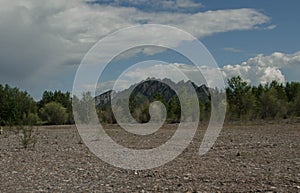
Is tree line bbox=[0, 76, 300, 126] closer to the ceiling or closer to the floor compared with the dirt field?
closer to the ceiling

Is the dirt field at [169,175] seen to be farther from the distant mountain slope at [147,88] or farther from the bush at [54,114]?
the bush at [54,114]

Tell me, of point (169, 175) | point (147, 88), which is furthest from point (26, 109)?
point (169, 175)

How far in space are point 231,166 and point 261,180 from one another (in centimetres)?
277

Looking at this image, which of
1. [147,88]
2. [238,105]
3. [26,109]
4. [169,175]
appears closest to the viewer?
[169,175]

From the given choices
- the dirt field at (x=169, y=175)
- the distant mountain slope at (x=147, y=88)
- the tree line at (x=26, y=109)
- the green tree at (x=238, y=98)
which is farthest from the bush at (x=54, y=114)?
the dirt field at (x=169, y=175)

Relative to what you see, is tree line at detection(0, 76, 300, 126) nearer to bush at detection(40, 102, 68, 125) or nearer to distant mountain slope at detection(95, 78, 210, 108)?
bush at detection(40, 102, 68, 125)

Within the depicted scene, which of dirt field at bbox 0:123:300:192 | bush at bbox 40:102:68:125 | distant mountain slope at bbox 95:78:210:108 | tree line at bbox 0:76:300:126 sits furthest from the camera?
bush at bbox 40:102:68:125

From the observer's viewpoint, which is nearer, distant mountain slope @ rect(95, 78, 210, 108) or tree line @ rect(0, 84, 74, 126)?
distant mountain slope @ rect(95, 78, 210, 108)

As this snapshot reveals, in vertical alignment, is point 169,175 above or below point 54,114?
below

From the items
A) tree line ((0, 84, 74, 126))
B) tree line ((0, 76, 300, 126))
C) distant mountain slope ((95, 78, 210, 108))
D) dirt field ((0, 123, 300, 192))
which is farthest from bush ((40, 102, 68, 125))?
dirt field ((0, 123, 300, 192))

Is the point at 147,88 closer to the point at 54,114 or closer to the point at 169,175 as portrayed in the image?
the point at 169,175

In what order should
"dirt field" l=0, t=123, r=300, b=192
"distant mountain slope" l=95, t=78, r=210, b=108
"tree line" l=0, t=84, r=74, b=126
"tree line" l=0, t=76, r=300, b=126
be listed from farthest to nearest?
1. "tree line" l=0, t=84, r=74, b=126
2. "tree line" l=0, t=76, r=300, b=126
3. "distant mountain slope" l=95, t=78, r=210, b=108
4. "dirt field" l=0, t=123, r=300, b=192

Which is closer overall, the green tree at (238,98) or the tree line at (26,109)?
the green tree at (238,98)

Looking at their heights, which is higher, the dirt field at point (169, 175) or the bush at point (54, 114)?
the bush at point (54, 114)
